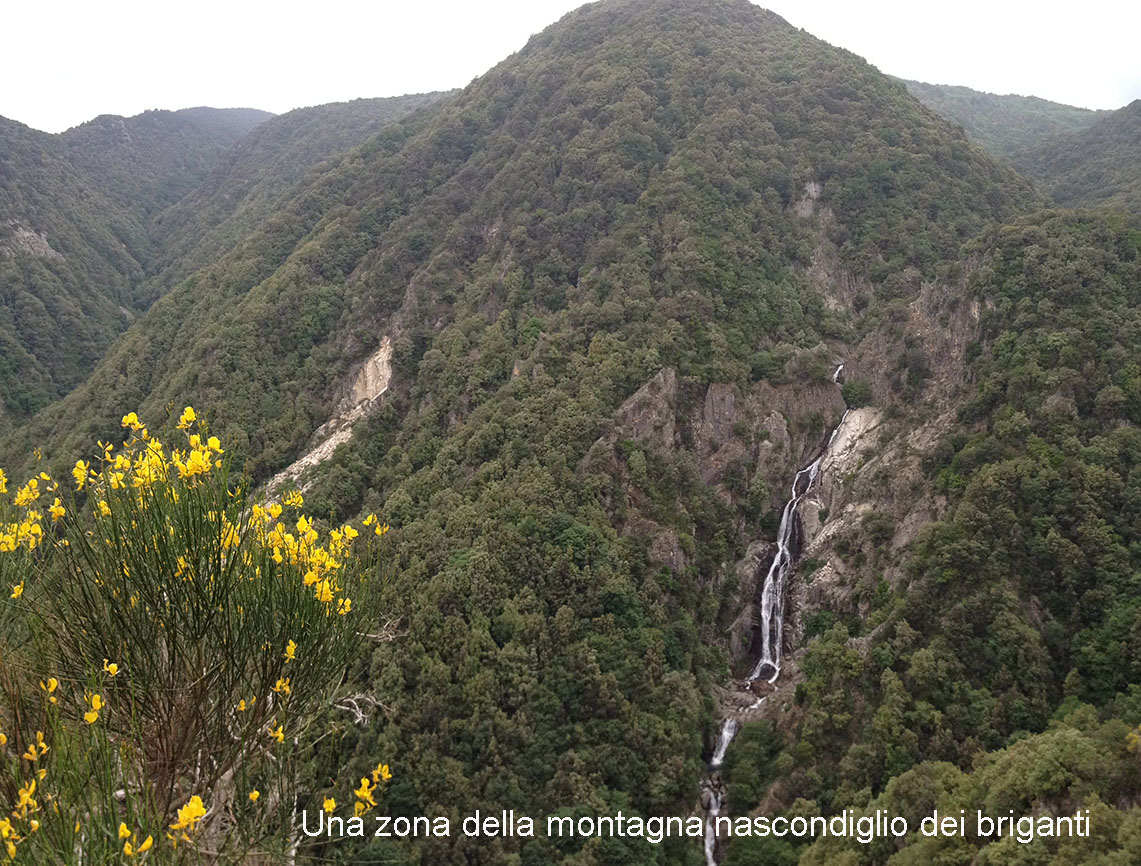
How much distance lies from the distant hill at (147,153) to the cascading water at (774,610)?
12139 cm

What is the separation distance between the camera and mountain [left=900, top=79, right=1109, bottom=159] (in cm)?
10100

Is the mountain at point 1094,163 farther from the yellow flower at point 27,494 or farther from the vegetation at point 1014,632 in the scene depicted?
the yellow flower at point 27,494

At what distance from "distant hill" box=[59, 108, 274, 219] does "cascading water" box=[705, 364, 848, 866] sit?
121391 mm

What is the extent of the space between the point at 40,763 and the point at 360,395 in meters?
48.9

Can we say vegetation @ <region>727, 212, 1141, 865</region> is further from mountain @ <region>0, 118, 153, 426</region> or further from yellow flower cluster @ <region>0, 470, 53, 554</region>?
mountain @ <region>0, 118, 153, 426</region>

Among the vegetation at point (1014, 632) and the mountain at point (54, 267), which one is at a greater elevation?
the mountain at point (54, 267)

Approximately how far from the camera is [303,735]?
771 centimetres

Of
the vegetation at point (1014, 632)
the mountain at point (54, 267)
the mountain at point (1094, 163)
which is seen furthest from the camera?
the mountain at point (54, 267)

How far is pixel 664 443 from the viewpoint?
4100 centimetres

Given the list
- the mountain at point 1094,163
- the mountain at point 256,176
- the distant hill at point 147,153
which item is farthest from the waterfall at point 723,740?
the distant hill at point 147,153

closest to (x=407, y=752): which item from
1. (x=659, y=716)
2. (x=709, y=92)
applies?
(x=659, y=716)

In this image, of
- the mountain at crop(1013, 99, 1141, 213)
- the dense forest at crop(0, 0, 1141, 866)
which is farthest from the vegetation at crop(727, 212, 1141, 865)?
the mountain at crop(1013, 99, 1141, 213)

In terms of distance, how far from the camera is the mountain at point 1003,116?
101 metres

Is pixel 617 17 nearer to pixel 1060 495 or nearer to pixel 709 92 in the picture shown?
pixel 709 92
